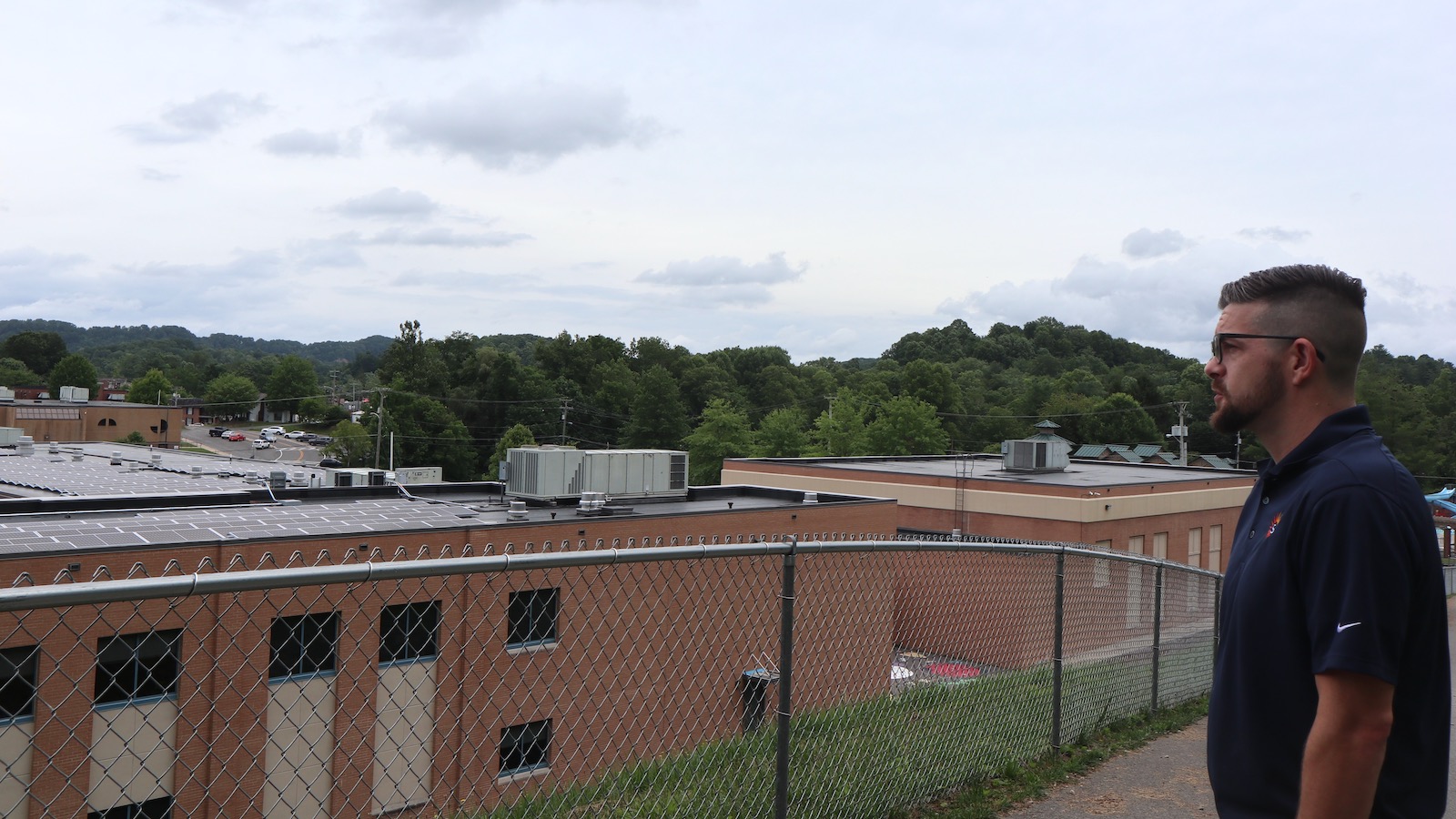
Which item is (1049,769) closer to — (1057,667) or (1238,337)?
(1057,667)

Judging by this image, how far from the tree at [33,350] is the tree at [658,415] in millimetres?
87614

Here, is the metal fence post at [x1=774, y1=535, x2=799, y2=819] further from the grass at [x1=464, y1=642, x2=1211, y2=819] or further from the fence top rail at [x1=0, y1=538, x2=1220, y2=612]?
the grass at [x1=464, y1=642, x2=1211, y2=819]

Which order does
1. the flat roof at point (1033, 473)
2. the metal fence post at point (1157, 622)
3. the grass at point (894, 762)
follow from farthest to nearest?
1. the flat roof at point (1033, 473)
2. the metal fence post at point (1157, 622)
3. the grass at point (894, 762)

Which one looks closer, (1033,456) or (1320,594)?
(1320,594)

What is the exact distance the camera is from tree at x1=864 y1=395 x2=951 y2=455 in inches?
Result: 2657

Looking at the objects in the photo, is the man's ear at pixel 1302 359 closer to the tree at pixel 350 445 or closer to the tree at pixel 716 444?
the tree at pixel 716 444

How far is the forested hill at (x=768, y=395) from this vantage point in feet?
234

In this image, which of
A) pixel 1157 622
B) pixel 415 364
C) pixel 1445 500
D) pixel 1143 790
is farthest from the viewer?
pixel 415 364

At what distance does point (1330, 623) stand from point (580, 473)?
24328mm

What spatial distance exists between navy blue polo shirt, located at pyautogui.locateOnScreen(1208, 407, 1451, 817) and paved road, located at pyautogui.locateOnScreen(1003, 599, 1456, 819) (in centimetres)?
304

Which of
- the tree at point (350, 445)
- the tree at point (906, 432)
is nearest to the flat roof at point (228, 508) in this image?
the tree at point (906, 432)

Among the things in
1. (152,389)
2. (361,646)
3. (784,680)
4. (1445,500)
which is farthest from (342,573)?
(152,389)

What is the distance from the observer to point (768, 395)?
11194cm

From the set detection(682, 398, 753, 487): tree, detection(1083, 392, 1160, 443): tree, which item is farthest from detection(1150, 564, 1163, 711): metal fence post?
detection(1083, 392, 1160, 443): tree
